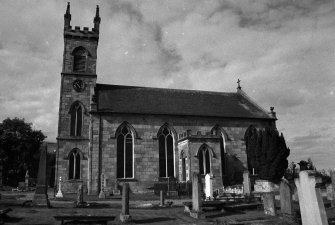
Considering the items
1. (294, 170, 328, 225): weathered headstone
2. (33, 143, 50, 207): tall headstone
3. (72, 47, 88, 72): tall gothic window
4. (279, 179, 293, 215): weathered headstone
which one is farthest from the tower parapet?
(294, 170, 328, 225): weathered headstone

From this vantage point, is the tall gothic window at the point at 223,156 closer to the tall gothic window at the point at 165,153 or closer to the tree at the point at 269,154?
the tree at the point at 269,154

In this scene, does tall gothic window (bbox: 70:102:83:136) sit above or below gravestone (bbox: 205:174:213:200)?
above

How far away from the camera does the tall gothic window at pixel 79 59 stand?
32.0 metres

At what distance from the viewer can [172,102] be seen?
3331cm

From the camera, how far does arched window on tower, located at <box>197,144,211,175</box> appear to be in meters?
28.4

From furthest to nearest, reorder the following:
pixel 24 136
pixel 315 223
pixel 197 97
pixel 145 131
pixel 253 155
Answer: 1. pixel 24 136
2. pixel 197 97
3. pixel 253 155
4. pixel 145 131
5. pixel 315 223

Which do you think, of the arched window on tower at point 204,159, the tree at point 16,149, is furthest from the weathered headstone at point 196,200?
the tree at point 16,149

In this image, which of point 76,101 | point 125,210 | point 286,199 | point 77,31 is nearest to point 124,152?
point 76,101

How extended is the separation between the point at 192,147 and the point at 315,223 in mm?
19568

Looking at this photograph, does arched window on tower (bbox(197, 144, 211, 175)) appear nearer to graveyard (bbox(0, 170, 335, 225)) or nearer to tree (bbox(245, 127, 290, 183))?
tree (bbox(245, 127, 290, 183))

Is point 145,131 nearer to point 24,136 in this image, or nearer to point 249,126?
point 249,126

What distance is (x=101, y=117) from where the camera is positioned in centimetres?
2884

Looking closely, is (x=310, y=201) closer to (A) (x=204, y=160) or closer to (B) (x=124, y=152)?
(A) (x=204, y=160)

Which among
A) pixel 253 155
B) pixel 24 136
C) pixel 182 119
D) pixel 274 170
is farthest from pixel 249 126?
pixel 24 136
